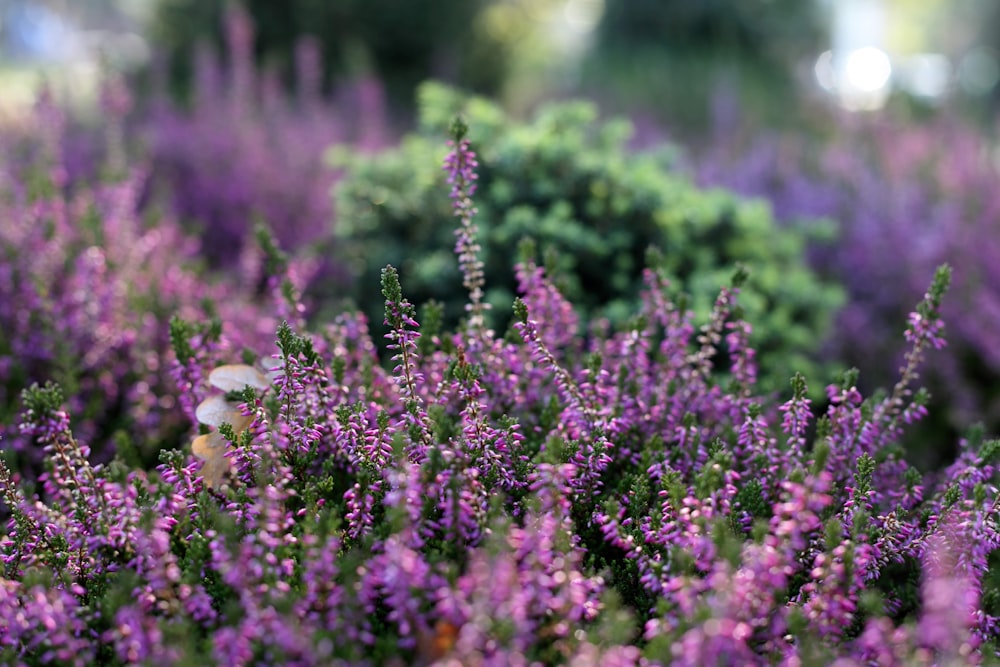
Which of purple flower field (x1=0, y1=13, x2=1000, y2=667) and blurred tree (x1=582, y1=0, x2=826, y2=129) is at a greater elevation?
blurred tree (x1=582, y1=0, x2=826, y2=129)

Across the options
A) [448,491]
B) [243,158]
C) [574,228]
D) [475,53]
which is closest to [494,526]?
[448,491]

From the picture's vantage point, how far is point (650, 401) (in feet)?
8.07

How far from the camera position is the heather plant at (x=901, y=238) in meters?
4.22

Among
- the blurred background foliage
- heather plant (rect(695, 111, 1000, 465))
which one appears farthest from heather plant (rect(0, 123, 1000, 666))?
the blurred background foliage

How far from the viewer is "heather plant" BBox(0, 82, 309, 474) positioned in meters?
2.80

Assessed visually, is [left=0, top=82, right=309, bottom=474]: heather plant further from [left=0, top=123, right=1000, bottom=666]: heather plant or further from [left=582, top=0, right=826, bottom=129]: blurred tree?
[left=582, top=0, right=826, bottom=129]: blurred tree

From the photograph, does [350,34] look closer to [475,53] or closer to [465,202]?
[475,53]

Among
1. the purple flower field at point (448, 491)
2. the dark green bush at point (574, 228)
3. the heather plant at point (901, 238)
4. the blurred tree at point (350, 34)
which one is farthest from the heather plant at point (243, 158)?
the heather plant at point (901, 238)

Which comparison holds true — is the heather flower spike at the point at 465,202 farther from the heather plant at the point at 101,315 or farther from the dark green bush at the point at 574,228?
the dark green bush at the point at 574,228

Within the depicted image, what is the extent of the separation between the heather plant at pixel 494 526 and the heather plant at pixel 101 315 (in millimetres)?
507

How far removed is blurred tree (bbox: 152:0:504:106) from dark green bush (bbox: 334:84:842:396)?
186 inches

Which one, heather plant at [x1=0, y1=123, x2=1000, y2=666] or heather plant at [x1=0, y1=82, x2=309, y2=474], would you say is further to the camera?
heather plant at [x1=0, y1=82, x2=309, y2=474]

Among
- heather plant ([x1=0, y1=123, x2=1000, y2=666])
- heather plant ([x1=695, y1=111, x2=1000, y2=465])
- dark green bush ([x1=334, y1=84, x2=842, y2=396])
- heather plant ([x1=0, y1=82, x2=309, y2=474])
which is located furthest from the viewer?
heather plant ([x1=695, y1=111, x2=1000, y2=465])

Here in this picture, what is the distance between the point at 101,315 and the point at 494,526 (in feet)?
6.95
